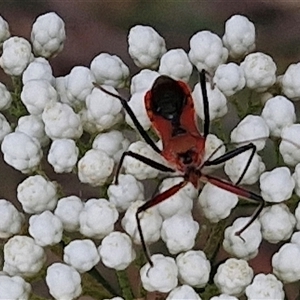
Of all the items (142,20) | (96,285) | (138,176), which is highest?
(142,20)

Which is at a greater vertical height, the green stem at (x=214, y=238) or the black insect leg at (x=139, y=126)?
the black insect leg at (x=139, y=126)

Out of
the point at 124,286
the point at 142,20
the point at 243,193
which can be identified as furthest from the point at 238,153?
the point at 142,20

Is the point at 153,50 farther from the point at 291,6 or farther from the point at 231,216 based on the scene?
the point at 291,6

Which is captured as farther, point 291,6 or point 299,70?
point 291,6

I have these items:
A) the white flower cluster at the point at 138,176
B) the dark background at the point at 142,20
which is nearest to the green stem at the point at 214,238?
the white flower cluster at the point at 138,176

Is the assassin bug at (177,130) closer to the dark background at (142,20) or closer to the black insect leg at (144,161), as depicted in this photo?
the black insect leg at (144,161)

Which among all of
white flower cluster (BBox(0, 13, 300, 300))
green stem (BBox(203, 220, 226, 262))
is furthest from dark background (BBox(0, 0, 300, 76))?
green stem (BBox(203, 220, 226, 262))

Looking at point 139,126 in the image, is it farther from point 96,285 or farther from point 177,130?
point 96,285

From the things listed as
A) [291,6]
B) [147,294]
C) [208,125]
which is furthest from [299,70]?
[291,6]

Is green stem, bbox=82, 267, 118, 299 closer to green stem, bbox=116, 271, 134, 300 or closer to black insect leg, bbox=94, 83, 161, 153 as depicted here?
green stem, bbox=116, 271, 134, 300
